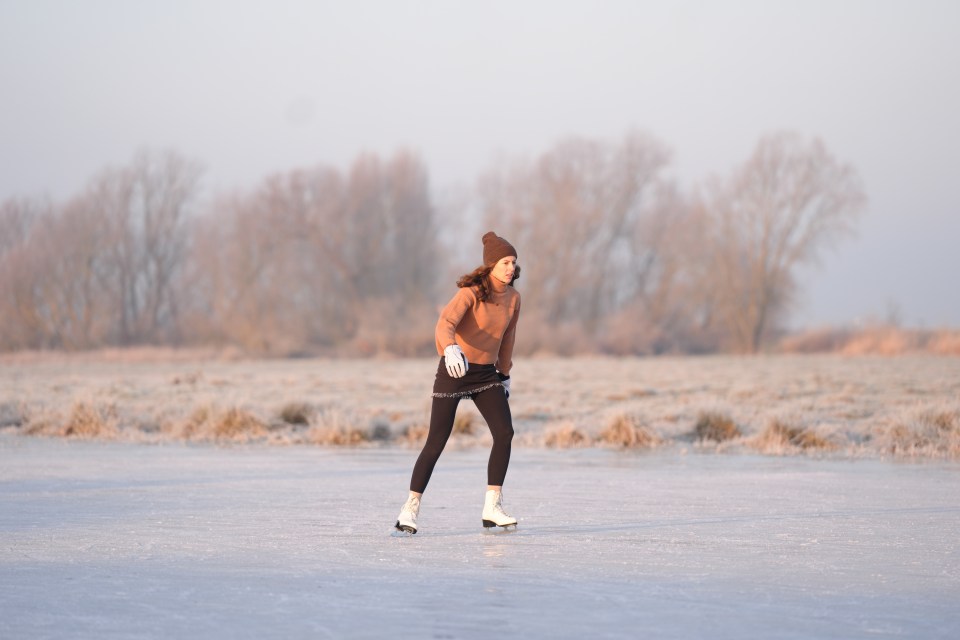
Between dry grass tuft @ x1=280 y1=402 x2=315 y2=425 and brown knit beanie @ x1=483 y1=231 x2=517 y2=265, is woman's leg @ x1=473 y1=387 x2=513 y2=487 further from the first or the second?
dry grass tuft @ x1=280 y1=402 x2=315 y2=425

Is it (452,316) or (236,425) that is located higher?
(452,316)

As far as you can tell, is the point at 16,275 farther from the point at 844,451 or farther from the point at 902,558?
the point at 902,558

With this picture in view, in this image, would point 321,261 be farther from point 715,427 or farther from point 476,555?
point 476,555

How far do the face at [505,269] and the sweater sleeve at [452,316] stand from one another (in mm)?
202

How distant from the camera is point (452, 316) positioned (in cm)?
756

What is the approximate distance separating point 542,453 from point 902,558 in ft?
27.3

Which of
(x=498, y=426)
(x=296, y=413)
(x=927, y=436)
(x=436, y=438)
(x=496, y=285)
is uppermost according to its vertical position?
(x=496, y=285)

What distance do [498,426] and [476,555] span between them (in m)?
1.20

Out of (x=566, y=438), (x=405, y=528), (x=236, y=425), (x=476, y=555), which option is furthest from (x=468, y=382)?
(x=236, y=425)

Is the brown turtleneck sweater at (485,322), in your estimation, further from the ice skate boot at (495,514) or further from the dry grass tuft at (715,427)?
the dry grass tuft at (715,427)

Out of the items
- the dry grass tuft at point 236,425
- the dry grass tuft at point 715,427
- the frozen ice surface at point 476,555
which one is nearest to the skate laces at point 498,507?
Answer: the frozen ice surface at point 476,555

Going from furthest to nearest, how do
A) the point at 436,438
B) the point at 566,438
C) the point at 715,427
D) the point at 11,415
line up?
the point at 11,415 → the point at 715,427 → the point at 566,438 → the point at 436,438

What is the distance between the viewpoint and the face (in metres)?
7.69

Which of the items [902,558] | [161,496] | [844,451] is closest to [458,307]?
[902,558]
